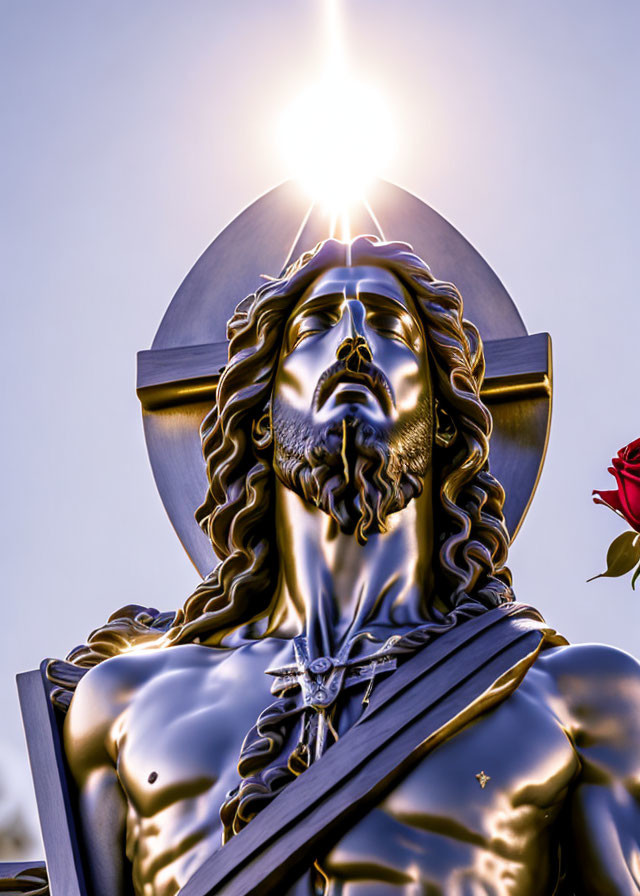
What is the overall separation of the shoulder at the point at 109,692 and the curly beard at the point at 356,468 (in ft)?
1.63

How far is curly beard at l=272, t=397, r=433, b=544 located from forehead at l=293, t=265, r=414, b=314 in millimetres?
416

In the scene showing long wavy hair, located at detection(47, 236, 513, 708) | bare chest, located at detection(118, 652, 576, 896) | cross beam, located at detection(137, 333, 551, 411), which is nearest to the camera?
bare chest, located at detection(118, 652, 576, 896)

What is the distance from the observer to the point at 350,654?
4.44 metres

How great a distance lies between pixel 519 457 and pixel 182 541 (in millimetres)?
1115

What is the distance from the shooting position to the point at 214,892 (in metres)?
3.96

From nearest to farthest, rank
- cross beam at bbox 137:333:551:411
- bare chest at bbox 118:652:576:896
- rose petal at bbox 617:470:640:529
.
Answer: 1. rose petal at bbox 617:470:640:529
2. bare chest at bbox 118:652:576:896
3. cross beam at bbox 137:333:551:411

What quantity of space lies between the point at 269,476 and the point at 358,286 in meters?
0.60

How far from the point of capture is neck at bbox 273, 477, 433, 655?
15.2ft

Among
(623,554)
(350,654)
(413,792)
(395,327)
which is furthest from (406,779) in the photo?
(395,327)

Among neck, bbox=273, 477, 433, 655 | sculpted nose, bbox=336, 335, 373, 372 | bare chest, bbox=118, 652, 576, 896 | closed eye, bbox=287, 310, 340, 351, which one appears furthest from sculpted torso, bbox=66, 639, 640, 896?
closed eye, bbox=287, 310, 340, 351

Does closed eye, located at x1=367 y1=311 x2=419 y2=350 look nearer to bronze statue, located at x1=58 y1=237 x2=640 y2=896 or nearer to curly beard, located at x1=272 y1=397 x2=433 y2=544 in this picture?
bronze statue, located at x1=58 y1=237 x2=640 y2=896

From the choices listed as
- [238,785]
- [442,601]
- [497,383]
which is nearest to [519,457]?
[497,383]

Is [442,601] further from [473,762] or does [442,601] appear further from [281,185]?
[281,185]

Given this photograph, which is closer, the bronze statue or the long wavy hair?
the bronze statue
